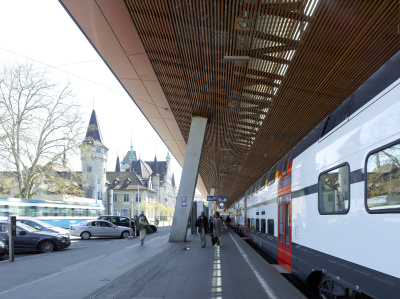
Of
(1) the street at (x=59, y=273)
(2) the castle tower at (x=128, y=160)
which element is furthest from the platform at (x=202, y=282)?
(2) the castle tower at (x=128, y=160)

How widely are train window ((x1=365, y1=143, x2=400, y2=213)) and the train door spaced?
469 cm

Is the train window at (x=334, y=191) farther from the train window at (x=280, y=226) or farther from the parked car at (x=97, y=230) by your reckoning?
the parked car at (x=97, y=230)

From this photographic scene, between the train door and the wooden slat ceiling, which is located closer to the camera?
the train door

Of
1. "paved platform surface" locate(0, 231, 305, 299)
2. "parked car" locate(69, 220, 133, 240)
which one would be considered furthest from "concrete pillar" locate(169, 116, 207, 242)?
"paved platform surface" locate(0, 231, 305, 299)

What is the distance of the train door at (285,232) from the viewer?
934 cm

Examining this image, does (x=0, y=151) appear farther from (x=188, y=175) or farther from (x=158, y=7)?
(x=158, y=7)

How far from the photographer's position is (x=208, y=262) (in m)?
12.1

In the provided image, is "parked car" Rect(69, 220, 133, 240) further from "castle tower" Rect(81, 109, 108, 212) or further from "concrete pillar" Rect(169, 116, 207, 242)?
"castle tower" Rect(81, 109, 108, 212)

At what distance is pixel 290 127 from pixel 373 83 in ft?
52.5

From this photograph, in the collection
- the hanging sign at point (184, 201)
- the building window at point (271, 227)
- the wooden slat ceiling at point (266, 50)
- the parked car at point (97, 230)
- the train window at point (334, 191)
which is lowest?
the parked car at point (97, 230)

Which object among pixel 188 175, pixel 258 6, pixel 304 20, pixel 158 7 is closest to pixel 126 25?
pixel 158 7

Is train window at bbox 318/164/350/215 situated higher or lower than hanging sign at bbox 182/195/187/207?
higher

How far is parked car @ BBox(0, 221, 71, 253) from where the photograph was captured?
16.2m

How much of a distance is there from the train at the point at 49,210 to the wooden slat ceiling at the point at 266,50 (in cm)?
1556
